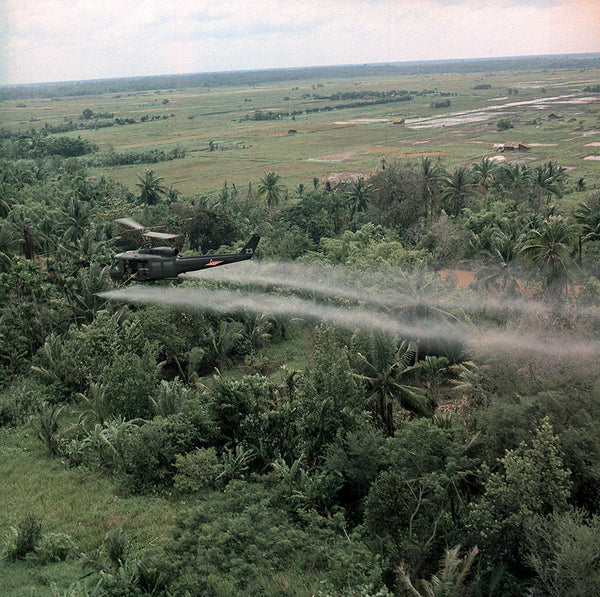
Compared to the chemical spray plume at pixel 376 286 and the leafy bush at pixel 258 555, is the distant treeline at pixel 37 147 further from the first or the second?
the leafy bush at pixel 258 555

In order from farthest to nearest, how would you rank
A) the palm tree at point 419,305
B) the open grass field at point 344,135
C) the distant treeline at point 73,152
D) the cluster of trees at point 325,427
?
the distant treeline at point 73,152 → the open grass field at point 344,135 → the palm tree at point 419,305 → the cluster of trees at point 325,427

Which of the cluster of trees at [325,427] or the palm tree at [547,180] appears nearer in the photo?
the cluster of trees at [325,427]

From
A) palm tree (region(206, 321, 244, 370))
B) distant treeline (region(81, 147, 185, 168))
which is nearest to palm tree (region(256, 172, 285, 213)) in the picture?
palm tree (region(206, 321, 244, 370))

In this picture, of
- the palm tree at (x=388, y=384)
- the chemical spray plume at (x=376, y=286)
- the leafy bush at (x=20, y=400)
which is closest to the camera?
the palm tree at (x=388, y=384)

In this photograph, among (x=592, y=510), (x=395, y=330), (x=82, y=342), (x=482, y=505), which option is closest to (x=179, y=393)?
(x=82, y=342)

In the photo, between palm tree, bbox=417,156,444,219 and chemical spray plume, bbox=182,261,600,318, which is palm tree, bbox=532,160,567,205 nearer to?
palm tree, bbox=417,156,444,219

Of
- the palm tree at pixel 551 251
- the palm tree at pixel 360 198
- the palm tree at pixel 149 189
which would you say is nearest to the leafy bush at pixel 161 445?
the palm tree at pixel 551 251

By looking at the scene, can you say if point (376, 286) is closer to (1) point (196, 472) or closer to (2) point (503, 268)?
(2) point (503, 268)

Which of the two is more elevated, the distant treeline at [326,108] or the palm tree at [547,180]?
the distant treeline at [326,108]

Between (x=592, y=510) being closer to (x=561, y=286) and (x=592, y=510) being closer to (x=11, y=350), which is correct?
(x=561, y=286)
